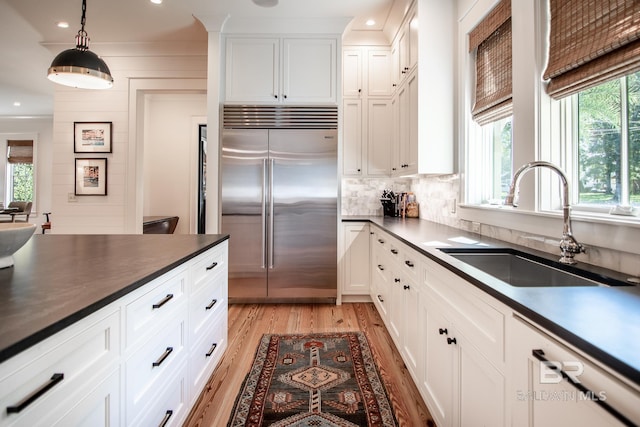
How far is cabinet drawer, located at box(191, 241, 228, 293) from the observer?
165cm

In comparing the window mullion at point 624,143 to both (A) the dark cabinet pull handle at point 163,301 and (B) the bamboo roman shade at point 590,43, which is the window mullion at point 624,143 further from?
(A) the dark cabinet pull handle at point 163,301

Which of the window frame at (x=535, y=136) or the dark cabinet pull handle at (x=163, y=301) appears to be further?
the window frame at (x=535, y=136)

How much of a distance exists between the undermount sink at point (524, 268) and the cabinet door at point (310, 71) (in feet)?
7.65

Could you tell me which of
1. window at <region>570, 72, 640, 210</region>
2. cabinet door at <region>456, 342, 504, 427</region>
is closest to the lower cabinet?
window at <region>570, 72, 640, 210</region>

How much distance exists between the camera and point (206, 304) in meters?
1.81

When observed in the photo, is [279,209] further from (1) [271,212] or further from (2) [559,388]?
(2) [559,388]

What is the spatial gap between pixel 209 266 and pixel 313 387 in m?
0.94

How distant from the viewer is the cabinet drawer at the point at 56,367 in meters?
0.61

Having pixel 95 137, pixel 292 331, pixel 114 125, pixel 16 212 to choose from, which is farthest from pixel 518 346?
pixel 16 212

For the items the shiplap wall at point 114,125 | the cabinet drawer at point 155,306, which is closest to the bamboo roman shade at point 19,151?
the shiplap wall at point 114,125

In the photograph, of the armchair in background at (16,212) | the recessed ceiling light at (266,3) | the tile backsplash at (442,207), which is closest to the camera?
the tile backsplash at (442,207)

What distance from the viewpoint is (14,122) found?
292 inches

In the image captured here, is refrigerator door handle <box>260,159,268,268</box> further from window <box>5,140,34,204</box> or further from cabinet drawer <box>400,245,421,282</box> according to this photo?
window <box>5,140,34,204</box>

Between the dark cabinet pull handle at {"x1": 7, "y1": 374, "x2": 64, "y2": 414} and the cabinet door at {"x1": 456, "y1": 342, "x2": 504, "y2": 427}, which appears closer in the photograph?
the dark cabinet pull handle at {"x1": 7, "y1": 374, "x2": 64, "y2": 414}
